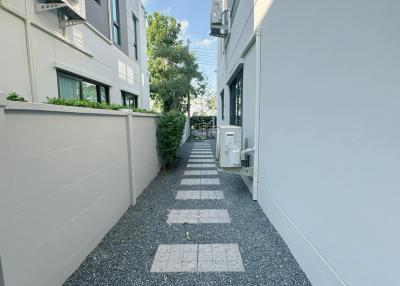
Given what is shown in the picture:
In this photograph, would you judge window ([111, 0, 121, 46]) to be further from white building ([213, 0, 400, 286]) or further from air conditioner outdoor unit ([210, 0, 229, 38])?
white building ([213, 0, 400, 286])

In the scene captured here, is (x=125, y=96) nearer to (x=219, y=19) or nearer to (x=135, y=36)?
(x=135, y=36)

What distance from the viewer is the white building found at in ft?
3.68

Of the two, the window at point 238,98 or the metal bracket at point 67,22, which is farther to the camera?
the window at point 238,98

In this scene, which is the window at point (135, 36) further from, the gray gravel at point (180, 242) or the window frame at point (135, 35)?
the gray gravel at point (180, 242)

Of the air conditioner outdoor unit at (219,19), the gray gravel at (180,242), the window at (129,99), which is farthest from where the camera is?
the window at (129,99)

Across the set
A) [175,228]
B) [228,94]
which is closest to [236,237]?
[175,228]

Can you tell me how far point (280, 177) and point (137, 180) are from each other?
2.43m

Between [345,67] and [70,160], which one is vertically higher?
[345,67]

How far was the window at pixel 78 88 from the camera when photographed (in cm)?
473

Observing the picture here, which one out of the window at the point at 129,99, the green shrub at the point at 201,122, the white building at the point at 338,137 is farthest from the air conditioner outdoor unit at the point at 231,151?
the green shrub at the point at 201,122

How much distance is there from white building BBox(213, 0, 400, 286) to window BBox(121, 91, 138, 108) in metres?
7.28

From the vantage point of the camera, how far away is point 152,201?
380 centimetres

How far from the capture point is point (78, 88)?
545 cm

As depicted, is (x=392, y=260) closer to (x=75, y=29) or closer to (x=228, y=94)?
(x=75, y=29)
